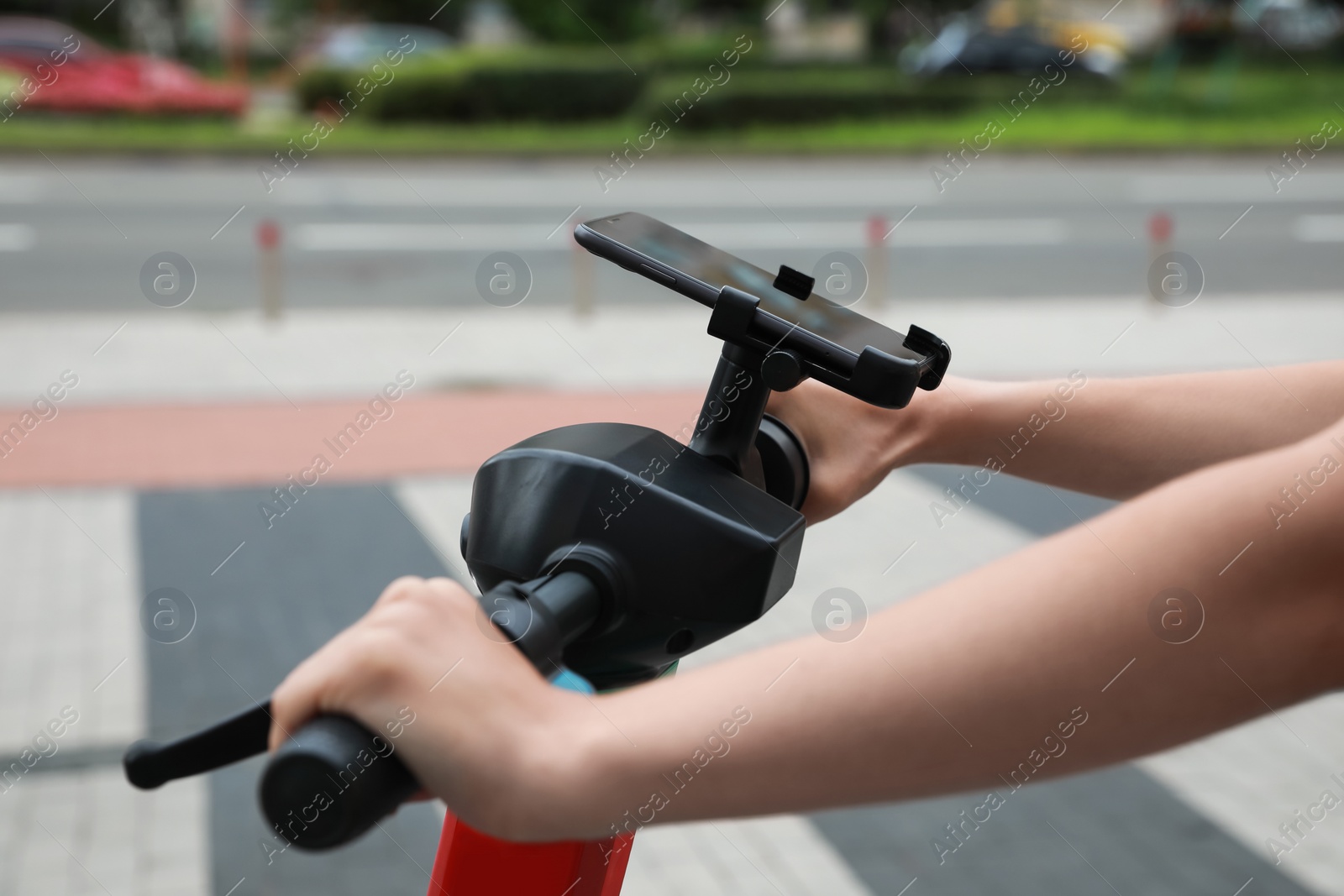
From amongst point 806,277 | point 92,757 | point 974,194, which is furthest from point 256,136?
point 806,277

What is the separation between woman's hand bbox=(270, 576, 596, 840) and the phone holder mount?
0.32ft

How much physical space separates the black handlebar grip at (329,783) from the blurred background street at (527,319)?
401 mm

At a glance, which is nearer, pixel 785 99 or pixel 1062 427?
pixel 1062 427

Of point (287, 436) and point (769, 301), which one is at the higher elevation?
point (769, 301)

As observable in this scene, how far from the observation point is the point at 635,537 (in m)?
1.04

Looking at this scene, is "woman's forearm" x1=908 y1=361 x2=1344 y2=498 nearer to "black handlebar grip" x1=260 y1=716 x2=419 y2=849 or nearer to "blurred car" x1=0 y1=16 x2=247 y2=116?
"black handlebar grip" x1=260 y1=716 x2=419 y2=849

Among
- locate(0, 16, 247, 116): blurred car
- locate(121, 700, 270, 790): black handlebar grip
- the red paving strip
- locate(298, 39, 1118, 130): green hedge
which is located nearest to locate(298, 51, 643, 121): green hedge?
locate(298, 39, 1118, 130): green hedge

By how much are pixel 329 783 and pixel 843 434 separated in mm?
769

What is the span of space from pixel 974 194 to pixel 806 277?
16.0 m

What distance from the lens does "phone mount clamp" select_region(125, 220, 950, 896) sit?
96 cm

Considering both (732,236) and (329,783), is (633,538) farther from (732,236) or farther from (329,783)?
(732,236)

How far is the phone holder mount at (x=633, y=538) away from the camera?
0.95 meters

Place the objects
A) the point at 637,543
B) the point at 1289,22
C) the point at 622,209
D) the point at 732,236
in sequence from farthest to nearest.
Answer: the point at 1289,22 → the point at 622,209 → the point at 732,236 → the point at 637,543

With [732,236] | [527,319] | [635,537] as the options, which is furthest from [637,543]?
[732,236]
